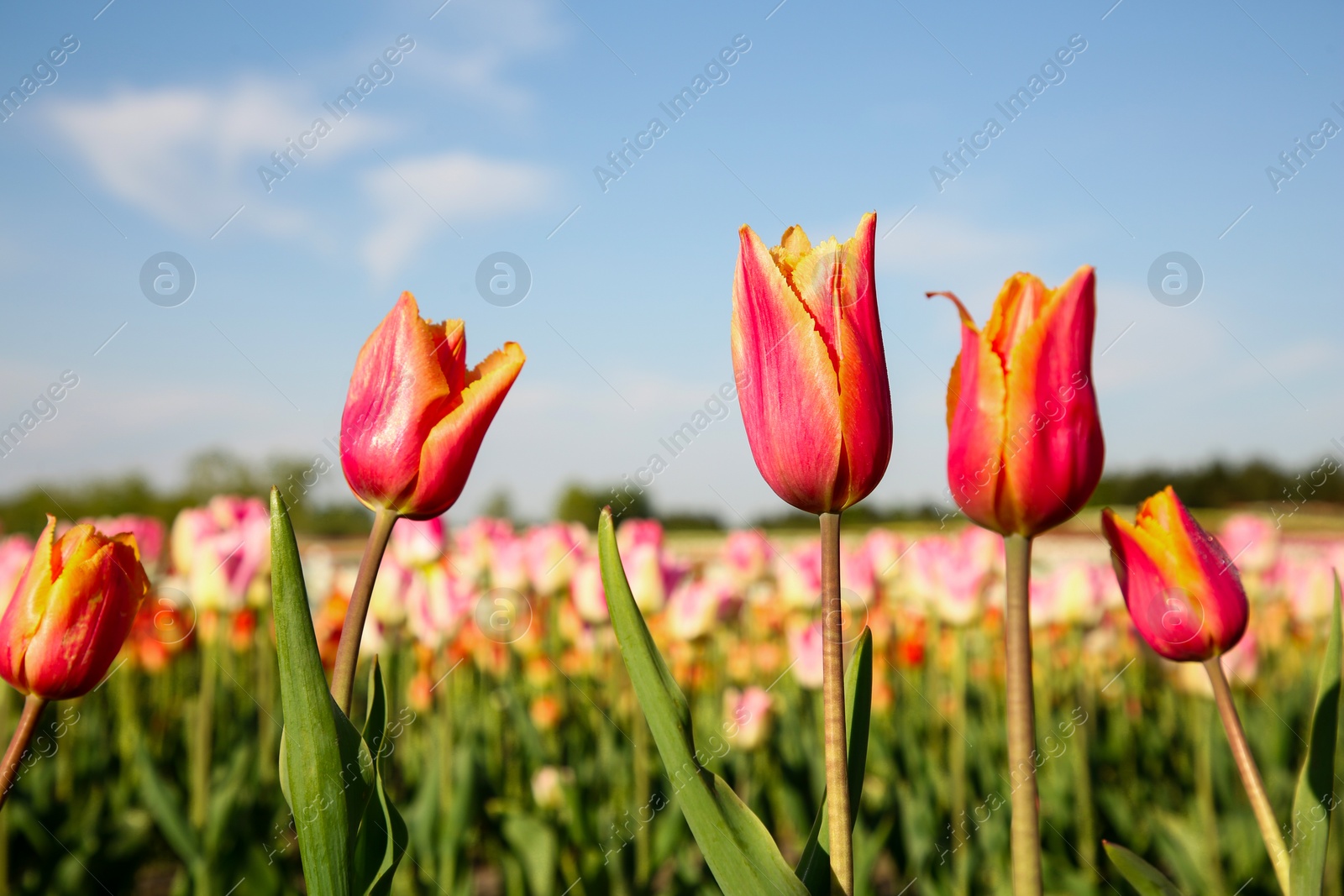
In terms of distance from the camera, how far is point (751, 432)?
0.61 meters

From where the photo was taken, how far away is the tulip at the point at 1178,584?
0.68 m

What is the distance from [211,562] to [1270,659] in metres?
4.78

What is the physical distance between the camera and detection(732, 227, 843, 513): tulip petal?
1.91 feet

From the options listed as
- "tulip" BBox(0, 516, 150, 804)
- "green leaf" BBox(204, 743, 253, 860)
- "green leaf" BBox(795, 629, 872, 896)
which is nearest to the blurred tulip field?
"green leaf" BBox(204, 743, 253, 860)

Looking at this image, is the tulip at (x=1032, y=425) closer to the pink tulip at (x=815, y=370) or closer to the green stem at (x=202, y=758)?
the pink tulip at (x=815, y=370)

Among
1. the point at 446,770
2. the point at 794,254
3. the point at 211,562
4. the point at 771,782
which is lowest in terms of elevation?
the point at 771,782

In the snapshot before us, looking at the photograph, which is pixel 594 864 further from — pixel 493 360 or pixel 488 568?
pixel 493 360

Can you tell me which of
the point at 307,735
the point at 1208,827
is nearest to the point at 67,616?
the point at 307,735

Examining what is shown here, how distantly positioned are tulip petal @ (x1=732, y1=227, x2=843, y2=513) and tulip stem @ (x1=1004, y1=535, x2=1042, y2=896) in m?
0.13

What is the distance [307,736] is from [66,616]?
26 centimetres

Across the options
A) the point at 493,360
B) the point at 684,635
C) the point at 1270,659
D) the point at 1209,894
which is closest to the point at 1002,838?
the point at 1209,894

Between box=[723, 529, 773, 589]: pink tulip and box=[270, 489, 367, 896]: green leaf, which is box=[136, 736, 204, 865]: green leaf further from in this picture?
box=[723, 529, 773, 589]: pink tulip

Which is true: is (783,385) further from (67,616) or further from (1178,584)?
(67,616)

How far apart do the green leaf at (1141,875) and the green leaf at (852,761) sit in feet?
0.65
